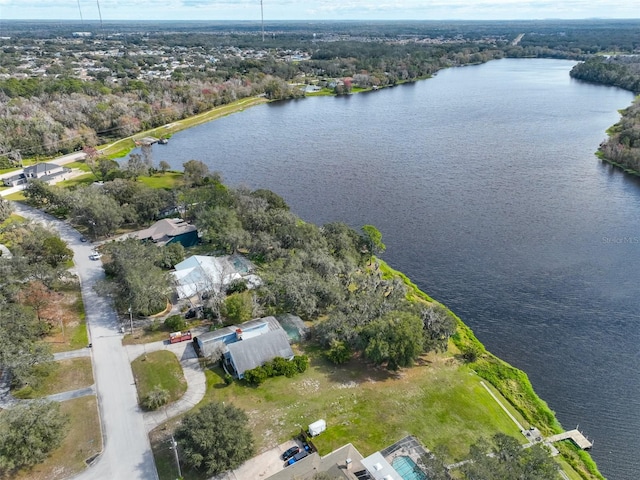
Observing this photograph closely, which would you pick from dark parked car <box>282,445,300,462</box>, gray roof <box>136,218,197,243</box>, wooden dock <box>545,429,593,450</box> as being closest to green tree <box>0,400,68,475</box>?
dark parked car <box>282,445,300,462</box>

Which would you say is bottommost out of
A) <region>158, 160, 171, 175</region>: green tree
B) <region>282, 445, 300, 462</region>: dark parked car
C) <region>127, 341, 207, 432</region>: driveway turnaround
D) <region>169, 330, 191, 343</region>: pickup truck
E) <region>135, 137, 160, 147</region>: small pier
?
<region>282, 445, 300, 462</region>: dark parked car

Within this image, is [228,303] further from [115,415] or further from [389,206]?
[389,206]

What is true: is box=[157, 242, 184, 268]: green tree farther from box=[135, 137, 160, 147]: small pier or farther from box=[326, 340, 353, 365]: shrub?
box=[135, 137, 160, 147]: small pier

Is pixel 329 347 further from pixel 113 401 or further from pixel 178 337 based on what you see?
pixel 113 401

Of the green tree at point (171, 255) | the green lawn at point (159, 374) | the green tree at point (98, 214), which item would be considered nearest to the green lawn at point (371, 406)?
the green lawn at point (159, 374)

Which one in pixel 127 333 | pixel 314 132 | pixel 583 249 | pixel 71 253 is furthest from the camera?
pixel 314 132

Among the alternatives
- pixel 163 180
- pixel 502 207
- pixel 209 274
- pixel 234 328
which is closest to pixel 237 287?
pixel 209 274

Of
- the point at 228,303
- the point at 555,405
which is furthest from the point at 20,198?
the point at 555,405

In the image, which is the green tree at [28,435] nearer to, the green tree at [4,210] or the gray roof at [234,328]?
the gray roof at [234,328]
